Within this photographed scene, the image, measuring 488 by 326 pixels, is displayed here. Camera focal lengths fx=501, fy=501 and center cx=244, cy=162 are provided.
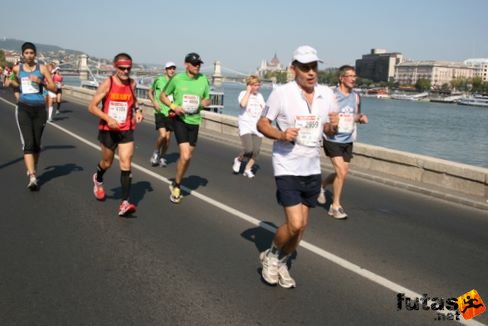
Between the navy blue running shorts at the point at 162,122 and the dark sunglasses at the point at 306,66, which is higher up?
the dark sunglasses at the point at 306,66

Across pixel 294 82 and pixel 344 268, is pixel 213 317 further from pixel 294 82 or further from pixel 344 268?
pixel 294 82

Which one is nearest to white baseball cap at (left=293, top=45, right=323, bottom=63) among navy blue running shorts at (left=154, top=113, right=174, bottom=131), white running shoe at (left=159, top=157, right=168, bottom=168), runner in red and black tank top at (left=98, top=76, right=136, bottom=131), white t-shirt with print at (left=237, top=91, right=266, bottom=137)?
runner in red and black tank top at (left=98, top=76, right=136, bottom=131)

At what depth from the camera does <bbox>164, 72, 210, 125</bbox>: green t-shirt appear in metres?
6.96

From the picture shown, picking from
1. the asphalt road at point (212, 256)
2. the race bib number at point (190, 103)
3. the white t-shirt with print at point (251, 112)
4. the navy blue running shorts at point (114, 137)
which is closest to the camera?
the asphalt road at point (212, 256)

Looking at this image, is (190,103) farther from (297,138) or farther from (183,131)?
(297,138)

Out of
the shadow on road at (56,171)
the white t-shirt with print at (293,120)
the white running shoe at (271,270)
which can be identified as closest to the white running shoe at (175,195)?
the shadow on road at (56,171)

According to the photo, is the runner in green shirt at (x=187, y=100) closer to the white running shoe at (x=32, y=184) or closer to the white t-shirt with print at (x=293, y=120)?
the white running shoe at (x=32, y=184)

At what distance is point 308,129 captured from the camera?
4176 millimetres

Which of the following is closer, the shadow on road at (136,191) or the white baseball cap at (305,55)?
the white baseball cap at (305,55)

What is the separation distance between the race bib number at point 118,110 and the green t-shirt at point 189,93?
855mm

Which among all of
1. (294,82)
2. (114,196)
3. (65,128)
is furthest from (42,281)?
(65,128)

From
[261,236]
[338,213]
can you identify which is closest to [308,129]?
[261,236]

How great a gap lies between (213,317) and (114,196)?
13.3ft

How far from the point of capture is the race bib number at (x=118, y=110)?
624 cm
